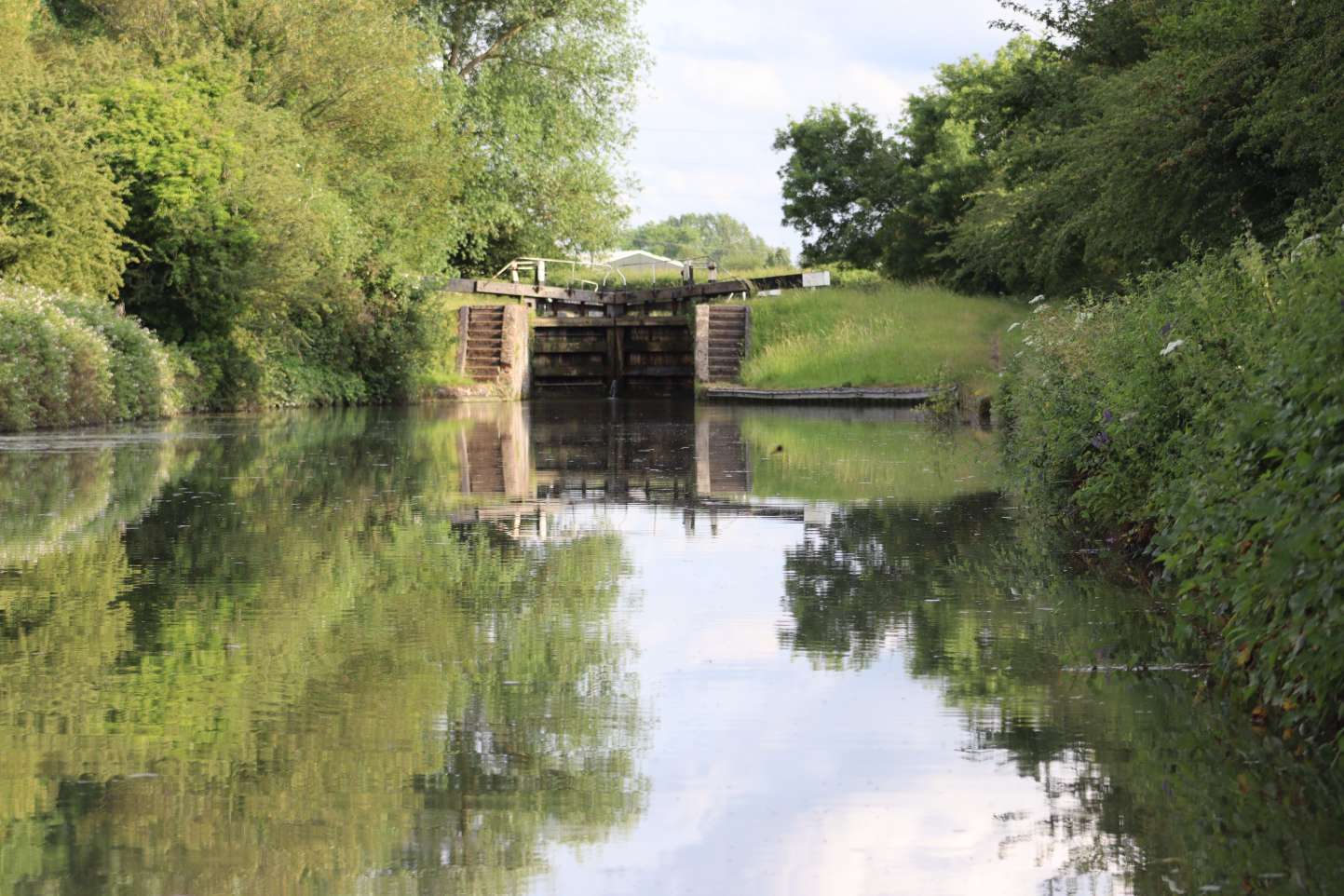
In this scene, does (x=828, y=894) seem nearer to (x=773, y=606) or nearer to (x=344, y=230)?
(x=773, y=606)

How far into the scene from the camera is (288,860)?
→ 4344mm

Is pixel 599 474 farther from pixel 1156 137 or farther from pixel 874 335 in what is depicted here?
pixel 874 335

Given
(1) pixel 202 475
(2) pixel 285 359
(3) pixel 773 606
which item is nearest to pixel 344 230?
(2) pixel 285 359

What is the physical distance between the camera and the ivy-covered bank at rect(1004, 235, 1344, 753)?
5121 mm

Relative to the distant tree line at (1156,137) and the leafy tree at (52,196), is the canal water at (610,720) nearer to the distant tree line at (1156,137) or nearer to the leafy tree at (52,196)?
the distant tree line at (1156,137)

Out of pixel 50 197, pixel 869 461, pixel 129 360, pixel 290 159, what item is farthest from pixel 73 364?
pixel 869 461

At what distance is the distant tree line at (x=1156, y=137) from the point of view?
18453mm

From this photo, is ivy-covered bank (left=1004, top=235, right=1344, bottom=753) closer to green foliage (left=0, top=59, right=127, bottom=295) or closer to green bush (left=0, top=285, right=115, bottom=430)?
green bush (left=0, top=285, right=115, bottom=430)

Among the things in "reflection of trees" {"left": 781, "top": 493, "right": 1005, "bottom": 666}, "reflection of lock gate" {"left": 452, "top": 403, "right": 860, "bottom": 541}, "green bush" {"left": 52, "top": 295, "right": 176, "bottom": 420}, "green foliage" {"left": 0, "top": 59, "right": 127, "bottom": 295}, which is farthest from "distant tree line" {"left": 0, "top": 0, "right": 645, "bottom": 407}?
"reflection of trees" {"left": 781, "top": 493, "right": 1005, "bottom": 666}

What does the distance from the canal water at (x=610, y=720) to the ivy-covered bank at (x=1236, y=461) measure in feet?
1.00

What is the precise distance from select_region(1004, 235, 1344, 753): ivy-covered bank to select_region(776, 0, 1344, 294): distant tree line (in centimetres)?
172

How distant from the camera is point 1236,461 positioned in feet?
20.4

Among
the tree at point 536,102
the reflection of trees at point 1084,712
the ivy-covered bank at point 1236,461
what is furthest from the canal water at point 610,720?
the tree at point 536,102

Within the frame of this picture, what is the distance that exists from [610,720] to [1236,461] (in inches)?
97.7
